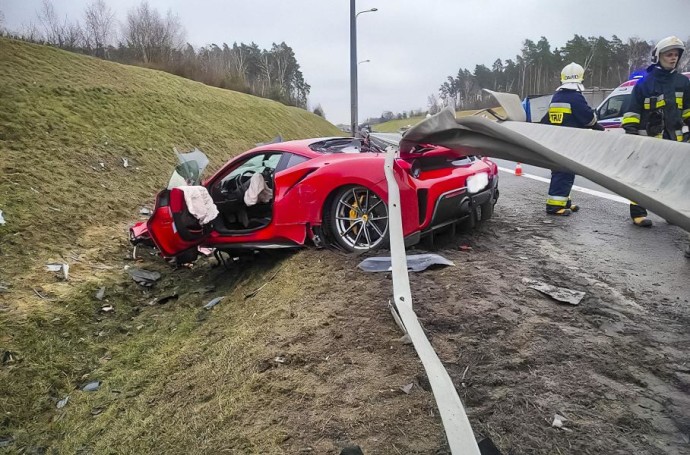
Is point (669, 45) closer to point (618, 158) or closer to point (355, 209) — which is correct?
point (355, 209)

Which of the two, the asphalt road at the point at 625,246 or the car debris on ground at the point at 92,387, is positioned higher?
the asphalt road at the point at 625,246

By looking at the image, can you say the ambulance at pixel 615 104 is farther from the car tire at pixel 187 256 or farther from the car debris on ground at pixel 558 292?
the car tire at pixel 187 256

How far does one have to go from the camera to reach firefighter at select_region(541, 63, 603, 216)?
5.79 meters

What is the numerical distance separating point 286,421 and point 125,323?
3.40 metres

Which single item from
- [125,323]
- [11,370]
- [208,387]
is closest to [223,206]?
[125,323]

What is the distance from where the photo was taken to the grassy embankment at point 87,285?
10.1 feet

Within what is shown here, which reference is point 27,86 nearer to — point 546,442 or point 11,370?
point 11,370

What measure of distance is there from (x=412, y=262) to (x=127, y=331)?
121 inches

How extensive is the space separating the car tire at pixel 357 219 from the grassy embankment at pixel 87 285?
80 centimetres

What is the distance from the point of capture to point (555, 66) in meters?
53.3

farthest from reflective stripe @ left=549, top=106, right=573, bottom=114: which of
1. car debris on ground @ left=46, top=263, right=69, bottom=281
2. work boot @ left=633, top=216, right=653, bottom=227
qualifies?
car debris on ground @ left=46, top=263, right=69, bottom=281

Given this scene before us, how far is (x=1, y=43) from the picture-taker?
10.8m

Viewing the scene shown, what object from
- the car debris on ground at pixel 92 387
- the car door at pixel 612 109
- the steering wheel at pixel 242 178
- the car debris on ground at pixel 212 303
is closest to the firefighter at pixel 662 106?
the steering wheel at pixel 242 178

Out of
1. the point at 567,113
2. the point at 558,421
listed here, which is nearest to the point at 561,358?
the point at 558,421
